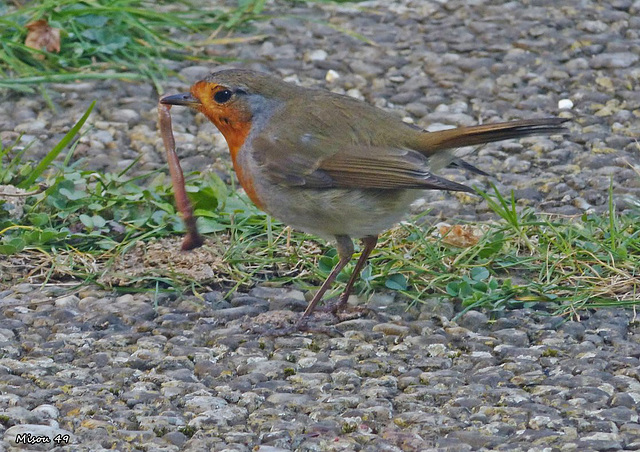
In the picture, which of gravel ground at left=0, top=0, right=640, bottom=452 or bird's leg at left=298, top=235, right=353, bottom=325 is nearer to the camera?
gravel ground at left=0, top=0, right=640, bottom=452

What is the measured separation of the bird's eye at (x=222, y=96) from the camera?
4.44 metres

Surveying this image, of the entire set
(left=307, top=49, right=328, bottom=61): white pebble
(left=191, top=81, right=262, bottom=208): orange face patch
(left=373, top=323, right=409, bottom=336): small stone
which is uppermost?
(left=191, top=81, right=262, bottom=208): orange face patch

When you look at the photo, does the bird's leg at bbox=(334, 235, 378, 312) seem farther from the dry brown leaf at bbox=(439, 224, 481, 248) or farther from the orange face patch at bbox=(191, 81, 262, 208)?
the orange face patch at bbox=(191, 81, 262, 208)

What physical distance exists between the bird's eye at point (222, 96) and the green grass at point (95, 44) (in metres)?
1.62

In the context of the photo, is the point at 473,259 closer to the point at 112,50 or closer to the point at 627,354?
the point at 627,354

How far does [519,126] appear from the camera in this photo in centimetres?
411

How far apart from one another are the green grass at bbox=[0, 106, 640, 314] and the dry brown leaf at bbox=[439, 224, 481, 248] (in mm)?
26

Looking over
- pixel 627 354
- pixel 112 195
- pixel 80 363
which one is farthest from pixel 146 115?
pixel 627 354

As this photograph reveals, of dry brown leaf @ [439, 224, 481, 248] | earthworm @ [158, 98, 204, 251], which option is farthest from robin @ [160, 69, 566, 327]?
dry brown leaf @ [439, 224, 481, 248]

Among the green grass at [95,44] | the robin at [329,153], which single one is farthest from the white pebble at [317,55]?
the robin at [329,153]

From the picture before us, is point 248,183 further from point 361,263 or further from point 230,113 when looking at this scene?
point 361,263

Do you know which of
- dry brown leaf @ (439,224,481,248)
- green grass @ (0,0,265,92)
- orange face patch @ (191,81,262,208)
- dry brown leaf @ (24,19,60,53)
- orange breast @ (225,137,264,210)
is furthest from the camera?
dry brown leaf @ (24,19,60,53)

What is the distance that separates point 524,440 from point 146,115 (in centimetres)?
336

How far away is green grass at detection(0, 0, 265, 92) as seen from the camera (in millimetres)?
5988
